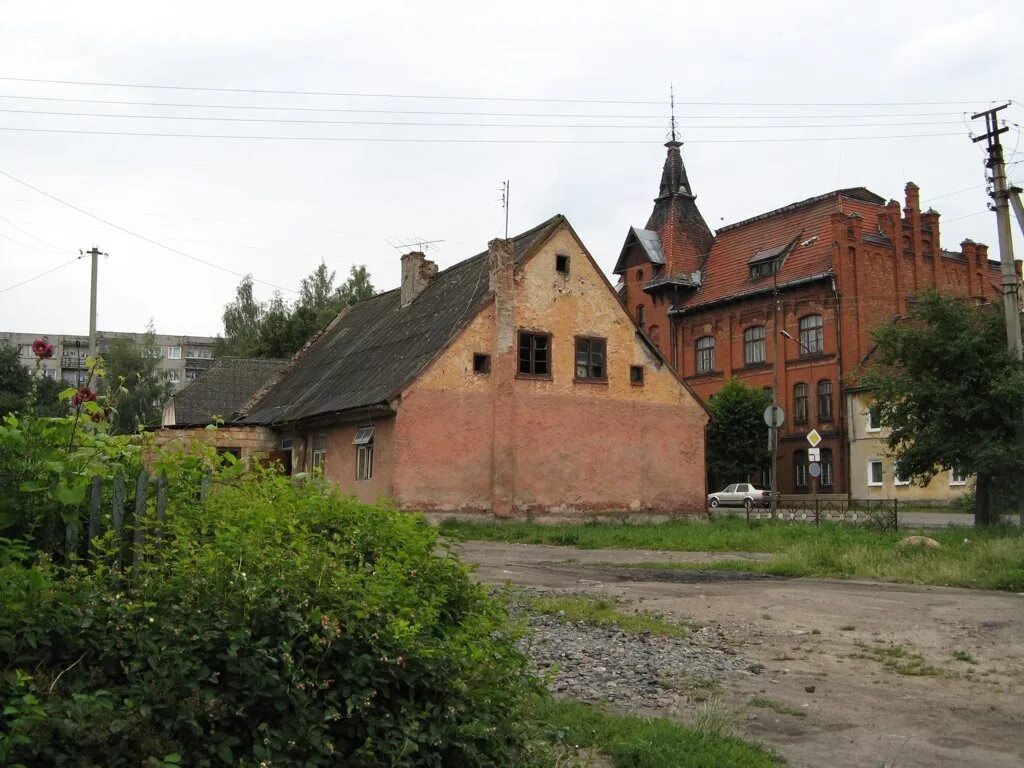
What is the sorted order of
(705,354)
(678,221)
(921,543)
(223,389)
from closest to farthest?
(921,543), (223,389), (705,354), (678,221)

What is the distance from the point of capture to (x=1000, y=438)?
22562 millimetres

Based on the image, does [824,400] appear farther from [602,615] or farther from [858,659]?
[858,659]

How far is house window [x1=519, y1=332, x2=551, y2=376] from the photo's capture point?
27219 mm

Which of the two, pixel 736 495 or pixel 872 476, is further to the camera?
pixel 872 476

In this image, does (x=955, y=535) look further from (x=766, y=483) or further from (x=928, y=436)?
(x=766, y=483)

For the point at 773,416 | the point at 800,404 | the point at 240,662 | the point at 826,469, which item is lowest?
the point at 240,662

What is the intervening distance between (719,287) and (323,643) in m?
54.8

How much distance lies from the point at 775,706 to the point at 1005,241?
19.2 m

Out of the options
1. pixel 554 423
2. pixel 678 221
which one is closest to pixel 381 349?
pixel 554 423

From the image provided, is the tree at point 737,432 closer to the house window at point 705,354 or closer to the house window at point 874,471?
the house window at point 874,471

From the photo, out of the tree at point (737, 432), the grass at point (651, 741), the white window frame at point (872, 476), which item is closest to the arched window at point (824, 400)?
the tree at point (737, 432)

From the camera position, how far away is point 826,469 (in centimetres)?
4928

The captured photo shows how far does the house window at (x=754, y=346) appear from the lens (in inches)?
2112

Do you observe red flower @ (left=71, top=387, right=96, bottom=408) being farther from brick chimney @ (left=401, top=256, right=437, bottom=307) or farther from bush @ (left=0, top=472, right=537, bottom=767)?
brick chimney @ (left=401, top=256, right=437, bottom=307)
